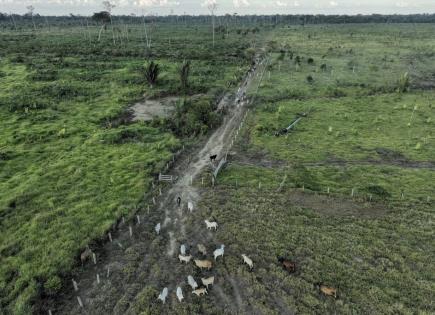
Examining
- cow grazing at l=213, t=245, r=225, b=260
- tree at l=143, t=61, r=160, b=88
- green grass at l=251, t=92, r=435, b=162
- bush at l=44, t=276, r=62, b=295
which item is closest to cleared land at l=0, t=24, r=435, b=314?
bush at l=44, t=276, r=62, b=295

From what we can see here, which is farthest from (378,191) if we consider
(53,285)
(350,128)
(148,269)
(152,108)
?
(152,108)

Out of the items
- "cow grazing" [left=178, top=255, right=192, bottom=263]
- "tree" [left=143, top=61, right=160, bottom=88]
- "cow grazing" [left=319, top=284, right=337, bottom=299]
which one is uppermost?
"tree" [left=143, top=61, right=160, bottom=88]

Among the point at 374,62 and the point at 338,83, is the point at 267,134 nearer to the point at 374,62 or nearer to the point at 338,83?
the point at 338,83

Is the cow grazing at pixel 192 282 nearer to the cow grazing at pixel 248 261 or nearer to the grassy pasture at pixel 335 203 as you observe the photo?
the grassy pasture at pixel 335 203

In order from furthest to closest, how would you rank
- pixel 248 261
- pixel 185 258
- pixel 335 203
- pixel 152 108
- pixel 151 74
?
pixel 151 74 → pixel 152 108 → pixel 335 203 → pixel 185 258 → pixel 248 261

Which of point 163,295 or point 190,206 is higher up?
point 163,295

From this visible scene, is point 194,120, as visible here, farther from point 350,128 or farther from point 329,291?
point 329,291

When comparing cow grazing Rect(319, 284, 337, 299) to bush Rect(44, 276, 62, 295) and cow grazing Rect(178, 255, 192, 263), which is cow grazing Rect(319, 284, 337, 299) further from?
bush Rect(44, 276, 62, 295)
